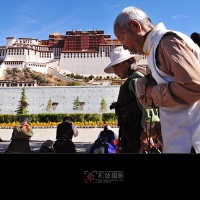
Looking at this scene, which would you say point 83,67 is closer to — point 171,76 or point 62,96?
point 62,96

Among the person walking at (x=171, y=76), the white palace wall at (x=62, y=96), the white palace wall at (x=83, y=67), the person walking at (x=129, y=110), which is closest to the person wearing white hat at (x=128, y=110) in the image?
the person walking at (x=129, y=110)

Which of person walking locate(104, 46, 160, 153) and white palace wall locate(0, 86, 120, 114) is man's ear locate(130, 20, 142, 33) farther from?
white palace wall locate(0, 86, 120, 114)

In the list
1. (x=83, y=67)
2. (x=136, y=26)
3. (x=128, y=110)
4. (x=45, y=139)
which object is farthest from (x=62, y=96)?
(x=136, y=26)

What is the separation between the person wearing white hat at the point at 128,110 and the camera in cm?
56

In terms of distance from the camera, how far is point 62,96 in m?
7.97

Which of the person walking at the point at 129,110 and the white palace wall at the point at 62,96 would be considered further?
the white palace wall at the point at 62,96

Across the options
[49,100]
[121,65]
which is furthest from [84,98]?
[121,65]

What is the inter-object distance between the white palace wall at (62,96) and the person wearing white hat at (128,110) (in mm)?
6529

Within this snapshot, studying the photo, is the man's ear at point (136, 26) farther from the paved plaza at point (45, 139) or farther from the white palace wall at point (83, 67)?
the white palace wall at point (83, 67)

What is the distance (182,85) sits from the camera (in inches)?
12.4

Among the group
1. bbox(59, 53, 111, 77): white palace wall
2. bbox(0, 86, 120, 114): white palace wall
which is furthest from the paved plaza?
bbox(59, 53, 111, 77): white palace wall

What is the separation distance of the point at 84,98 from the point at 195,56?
27.1 ft

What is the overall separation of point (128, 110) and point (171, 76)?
24cm
